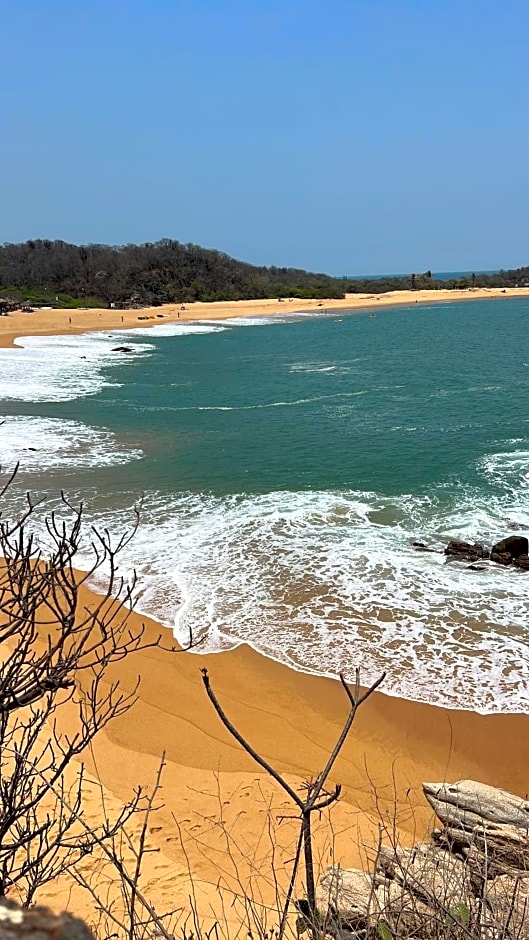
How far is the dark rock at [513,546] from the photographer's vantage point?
466 inches

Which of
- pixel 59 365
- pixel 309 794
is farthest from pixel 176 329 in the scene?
pixel 309 794

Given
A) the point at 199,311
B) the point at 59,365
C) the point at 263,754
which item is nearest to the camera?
the point at 263,754

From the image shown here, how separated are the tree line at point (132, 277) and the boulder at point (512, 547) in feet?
234

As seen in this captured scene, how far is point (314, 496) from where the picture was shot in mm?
15477

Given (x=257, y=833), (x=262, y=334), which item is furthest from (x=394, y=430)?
(x=262, y=334)

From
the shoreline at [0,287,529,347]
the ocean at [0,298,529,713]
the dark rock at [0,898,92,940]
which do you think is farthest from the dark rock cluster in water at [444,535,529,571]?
the shoreline at [0,287,529,347]

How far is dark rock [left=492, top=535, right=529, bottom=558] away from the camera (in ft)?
38.9

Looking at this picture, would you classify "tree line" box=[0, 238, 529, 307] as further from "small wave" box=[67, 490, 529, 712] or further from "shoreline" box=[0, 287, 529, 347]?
"small wave" box=[67, 490, 529, 712]

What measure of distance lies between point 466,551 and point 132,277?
8418cm

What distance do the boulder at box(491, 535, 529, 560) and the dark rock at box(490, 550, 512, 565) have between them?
2 cm

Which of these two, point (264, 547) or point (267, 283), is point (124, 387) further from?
point (267, 283)

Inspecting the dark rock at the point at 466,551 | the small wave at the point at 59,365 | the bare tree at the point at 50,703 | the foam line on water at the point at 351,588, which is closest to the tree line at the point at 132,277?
the small wave at the point at 59,365

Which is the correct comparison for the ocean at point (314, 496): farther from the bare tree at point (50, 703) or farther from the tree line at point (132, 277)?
the tree line at point (132, 277)

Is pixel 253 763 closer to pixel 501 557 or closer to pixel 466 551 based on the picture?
pixel 466 551
